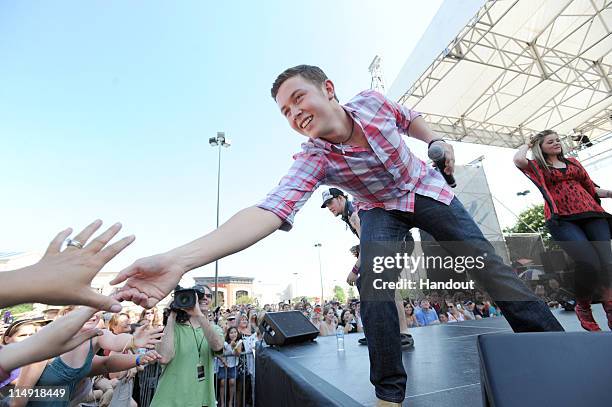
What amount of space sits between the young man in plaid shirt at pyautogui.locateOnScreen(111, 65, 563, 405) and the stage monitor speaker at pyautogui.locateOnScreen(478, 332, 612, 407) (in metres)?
0.56

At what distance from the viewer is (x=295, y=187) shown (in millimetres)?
1175

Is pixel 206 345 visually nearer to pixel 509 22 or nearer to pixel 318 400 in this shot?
pixel 318 400

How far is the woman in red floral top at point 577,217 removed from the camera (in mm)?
1914

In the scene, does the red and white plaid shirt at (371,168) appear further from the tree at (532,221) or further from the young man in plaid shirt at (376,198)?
the tree at (532,221)

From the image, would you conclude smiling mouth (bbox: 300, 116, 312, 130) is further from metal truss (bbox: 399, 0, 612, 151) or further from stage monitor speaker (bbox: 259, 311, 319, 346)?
metal truss (bbox: 399, 0, 612, 151)

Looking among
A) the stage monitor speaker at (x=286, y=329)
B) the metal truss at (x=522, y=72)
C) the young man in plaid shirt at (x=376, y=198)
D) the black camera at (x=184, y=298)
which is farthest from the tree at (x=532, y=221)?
the young man in plaid shirt at (x=376, y=198)

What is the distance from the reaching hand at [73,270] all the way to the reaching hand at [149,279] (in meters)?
0.07

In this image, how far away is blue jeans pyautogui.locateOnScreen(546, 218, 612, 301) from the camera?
6.24ft

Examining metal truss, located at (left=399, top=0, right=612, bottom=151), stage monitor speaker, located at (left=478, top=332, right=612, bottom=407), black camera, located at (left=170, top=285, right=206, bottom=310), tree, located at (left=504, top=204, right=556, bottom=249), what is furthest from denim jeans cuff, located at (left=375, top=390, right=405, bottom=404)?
tree, located at (left=504, top=204, right=556, bottom=249)

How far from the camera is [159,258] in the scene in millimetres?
836

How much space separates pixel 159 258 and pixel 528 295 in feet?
3.91

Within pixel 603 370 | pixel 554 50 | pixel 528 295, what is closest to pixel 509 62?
pixel 554 50

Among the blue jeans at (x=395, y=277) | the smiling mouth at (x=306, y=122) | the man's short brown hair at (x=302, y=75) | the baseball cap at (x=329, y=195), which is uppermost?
the baseball cap at (x=329, y=195)

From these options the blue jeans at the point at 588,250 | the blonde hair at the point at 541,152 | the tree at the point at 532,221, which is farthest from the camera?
the tree at the point at 532,221
